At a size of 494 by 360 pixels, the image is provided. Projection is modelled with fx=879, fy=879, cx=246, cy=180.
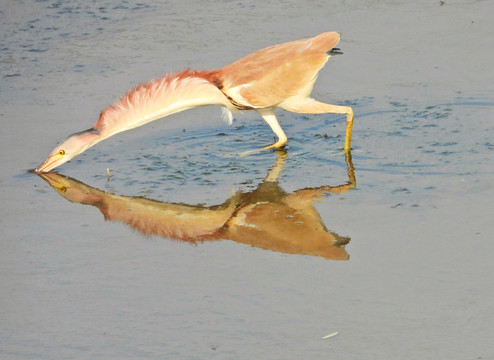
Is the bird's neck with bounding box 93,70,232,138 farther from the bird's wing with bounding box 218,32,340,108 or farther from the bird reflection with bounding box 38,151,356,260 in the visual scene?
the bird reflection with bounding box 38,151,356,260

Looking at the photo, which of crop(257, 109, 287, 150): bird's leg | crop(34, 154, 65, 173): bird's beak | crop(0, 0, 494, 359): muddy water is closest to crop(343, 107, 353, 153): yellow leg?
crop(0, 0, 494, 359): muddy water

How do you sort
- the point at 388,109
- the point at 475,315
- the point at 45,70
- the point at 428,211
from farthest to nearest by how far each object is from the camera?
the point at 45,70 → the point at 388,109 → the point at 428,211 → the point at 475,315

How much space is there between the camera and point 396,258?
15.0 feet

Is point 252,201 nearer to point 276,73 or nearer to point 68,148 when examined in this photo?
point 276,73

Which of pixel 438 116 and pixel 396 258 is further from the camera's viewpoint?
pixel 438 116

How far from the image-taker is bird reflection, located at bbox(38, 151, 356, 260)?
4926 mm

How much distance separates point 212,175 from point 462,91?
98.5 inches

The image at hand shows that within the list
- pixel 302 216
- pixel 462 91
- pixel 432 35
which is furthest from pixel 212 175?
pixel 432 35

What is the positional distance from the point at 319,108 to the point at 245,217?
150 centimetres

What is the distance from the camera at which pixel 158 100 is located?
618cm

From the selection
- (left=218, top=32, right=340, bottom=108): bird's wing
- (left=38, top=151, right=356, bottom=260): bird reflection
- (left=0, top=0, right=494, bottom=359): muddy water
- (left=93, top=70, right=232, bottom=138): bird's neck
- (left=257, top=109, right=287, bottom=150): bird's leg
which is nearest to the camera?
(left=0, top=0, right=494, bottom=359): muddy water

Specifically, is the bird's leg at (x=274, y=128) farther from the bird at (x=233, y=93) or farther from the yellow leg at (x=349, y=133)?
the yellow leg at (x=349, y=133)

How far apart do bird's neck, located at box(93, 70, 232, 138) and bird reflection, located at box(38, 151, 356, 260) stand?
0.52 metres

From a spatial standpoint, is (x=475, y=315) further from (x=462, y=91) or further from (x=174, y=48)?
(x=174, y=48)
